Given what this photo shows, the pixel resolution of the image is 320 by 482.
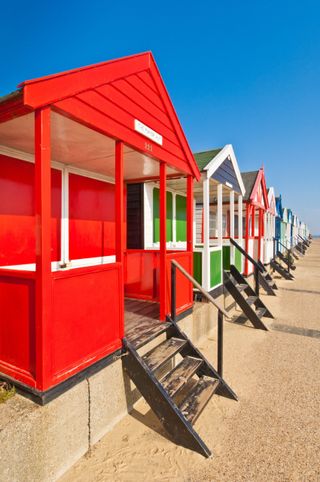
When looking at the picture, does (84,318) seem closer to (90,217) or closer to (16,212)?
(16,212)

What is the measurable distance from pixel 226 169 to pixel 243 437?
6.28m

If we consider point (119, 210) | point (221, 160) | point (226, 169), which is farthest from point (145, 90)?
point (226, 169)

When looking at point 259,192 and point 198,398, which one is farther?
point 259,192

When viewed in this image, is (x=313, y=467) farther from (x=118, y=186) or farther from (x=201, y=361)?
(x=118, y=186)

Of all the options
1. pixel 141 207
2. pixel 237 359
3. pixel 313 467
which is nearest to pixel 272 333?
pixel 237 359

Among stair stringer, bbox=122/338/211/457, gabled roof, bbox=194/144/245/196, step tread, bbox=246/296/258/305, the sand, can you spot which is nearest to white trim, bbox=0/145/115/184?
gabled roof, bbox=194/144/245/196

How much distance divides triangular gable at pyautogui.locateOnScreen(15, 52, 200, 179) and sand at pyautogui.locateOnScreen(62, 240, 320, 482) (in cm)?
334

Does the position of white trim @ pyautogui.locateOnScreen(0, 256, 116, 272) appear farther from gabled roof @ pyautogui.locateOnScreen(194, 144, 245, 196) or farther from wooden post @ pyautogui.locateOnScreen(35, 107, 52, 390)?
gabled roof @ pyautogui.locateOnScreen(194, 144, 245, 196)

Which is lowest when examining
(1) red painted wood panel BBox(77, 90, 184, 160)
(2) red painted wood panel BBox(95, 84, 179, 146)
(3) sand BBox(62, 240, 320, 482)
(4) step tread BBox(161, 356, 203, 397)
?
(3) sand BBox(62, 240, 320, 482)

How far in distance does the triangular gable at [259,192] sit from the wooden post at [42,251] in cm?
975

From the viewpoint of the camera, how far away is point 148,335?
361 cm

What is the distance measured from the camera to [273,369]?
4.41 metres

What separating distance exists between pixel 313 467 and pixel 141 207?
5.42 metres

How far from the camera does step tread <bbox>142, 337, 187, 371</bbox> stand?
3313 mm
